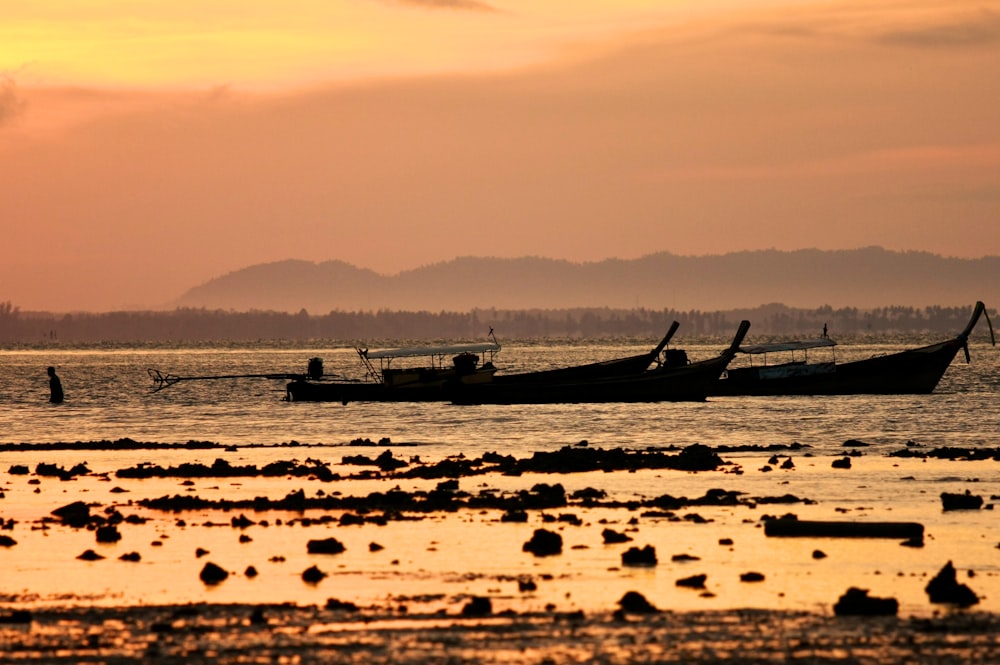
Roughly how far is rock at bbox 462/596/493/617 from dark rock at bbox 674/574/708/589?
3.41 m

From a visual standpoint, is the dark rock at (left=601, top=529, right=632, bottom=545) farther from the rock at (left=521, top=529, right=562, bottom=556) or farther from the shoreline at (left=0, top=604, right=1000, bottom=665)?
Answer: the shoreline at (left=0, top=604, right=1000, bottom=665)

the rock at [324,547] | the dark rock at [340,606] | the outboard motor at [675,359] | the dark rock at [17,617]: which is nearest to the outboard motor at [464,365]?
the outboard motor at [675,359]

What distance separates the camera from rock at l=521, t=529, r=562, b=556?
86.5 feet

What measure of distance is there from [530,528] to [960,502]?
9.50 metres

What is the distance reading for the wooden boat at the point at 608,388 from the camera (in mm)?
92688

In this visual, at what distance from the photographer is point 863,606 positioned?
66.7 feet

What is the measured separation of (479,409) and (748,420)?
1870cm

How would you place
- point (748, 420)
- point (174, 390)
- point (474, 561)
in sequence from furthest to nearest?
1. point (174, 390)
2. point (748, 420)
3. point (474, 561)

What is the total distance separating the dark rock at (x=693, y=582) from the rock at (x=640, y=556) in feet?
7.07

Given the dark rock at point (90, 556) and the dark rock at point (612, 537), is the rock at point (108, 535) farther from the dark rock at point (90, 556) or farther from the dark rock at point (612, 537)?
the dark rock at point (612, 537)

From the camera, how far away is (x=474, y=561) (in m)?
25.8

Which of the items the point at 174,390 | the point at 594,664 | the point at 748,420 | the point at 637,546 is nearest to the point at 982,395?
the point at 748,420

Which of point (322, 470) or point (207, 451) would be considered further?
point (207, 451)

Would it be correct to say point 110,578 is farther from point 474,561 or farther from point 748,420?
point 748,420
